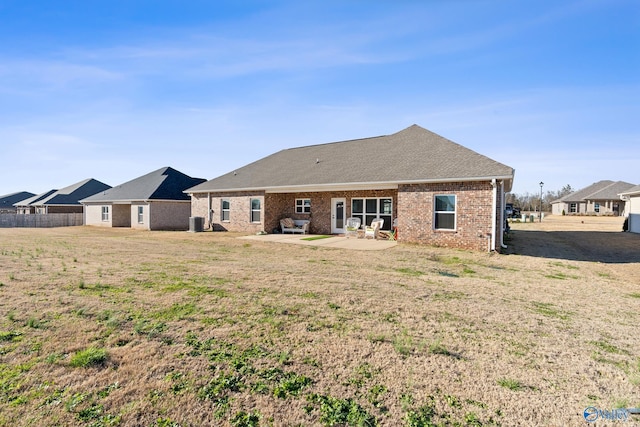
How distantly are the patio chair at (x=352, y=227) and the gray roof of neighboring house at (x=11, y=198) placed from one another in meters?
57.8

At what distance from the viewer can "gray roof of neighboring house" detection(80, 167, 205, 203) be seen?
26344 millimetres

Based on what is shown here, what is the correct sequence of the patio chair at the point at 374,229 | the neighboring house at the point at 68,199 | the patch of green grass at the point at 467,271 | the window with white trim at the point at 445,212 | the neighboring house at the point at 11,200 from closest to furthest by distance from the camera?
the patch of green grass at the point at 467,271, the window with white trim at the point at 445,212, the patio chair at the point at 374,229, the neighboring house at the point at 68,199, the neighboring house at the point at 11,200

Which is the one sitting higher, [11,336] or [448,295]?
[11,336]

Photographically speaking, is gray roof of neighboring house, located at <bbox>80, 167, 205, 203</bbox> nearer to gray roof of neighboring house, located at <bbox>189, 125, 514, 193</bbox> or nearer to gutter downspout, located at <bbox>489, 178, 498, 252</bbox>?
gray roof of neighboring house, located at <bbox>189, 125, 514, 193</bbox>

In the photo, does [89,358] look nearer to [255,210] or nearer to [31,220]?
[255,210]

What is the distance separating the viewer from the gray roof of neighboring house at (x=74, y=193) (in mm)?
35188

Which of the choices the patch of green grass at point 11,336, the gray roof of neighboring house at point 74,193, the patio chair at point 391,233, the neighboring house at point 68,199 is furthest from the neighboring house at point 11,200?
the patch of green grass at point 11,336

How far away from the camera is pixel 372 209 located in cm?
1791

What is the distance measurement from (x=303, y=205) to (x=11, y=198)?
5929 centimetres

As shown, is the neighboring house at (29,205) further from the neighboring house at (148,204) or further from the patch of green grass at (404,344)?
the patch of green grass at (404,344)

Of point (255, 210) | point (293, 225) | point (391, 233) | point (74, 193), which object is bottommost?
point (391, 233)

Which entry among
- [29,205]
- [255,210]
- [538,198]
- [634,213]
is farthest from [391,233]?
[538,198]
